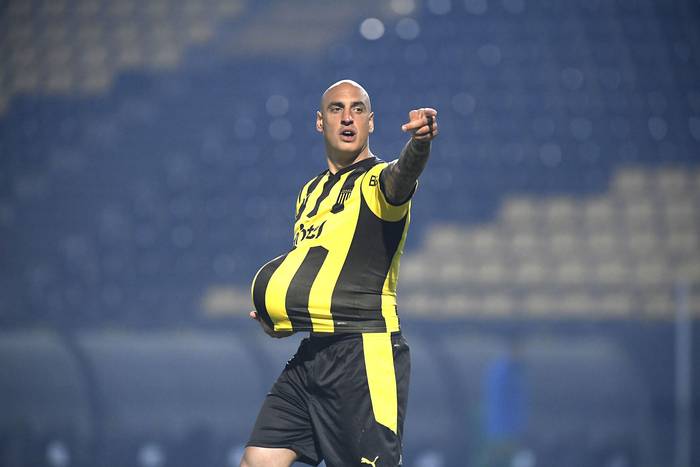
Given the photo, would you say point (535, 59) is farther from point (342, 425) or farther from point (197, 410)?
point (342, 425)

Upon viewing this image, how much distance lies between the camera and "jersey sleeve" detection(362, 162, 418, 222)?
2424 millimetres

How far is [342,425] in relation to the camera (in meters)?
2.48

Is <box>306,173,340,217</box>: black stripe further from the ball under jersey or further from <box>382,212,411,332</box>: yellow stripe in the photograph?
<box>382,212,411,332</box>: yellow stripe

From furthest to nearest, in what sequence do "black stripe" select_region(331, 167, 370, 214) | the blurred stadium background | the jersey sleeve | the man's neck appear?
the blurred stadium background, the man's neck, "black stripe" select_region(331, 167, 370, 214), the jersey sleeve

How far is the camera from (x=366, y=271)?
251 cm

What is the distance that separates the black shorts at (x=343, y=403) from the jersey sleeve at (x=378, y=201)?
0.31 m

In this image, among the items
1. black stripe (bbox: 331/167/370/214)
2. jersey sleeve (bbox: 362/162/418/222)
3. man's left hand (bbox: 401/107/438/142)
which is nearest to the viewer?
man's left hand (bbox: 401/107/438/142)

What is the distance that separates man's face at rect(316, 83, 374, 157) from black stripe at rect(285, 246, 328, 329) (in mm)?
Answer: 285

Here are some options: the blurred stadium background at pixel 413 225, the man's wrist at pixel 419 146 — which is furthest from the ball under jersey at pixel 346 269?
the blurred stadium background at pixel 413 225

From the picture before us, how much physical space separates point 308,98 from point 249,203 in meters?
0.89

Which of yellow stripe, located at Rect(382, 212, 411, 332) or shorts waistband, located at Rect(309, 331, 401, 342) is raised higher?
yellow stripe, located at Rect(382, 212, 411, 332)

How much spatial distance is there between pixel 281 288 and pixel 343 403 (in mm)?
329

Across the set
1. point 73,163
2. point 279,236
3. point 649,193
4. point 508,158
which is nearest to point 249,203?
point 279,236

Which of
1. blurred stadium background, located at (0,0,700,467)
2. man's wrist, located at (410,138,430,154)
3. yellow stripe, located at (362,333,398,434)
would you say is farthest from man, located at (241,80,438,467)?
blurred stadium background, located at (0,0,700,467)
